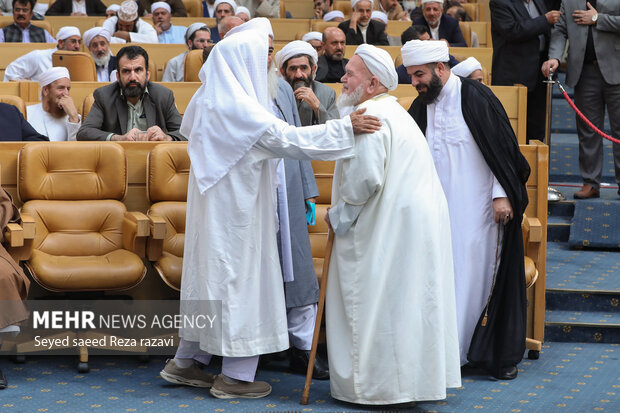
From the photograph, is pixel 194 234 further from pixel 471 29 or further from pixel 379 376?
pixel 471 29

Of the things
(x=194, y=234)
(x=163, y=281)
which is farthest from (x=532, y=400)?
(x=163, y=281)

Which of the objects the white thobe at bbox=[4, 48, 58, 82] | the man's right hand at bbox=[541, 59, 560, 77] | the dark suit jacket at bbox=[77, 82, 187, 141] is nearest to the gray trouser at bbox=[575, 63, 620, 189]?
the man's right hand at bbox=[541, 59, 560, 77]

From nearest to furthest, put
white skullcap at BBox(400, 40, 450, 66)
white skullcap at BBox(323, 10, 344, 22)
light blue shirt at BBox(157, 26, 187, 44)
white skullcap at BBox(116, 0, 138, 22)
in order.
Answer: white skullcap at BBox(400, 40, 450, 66) → white skullcap at BBox(116, 0, 138, 22) → light blue shirt at BBox(157, 26, 187, 44) → white skullcap at BBox(323, 10, 344, 22)

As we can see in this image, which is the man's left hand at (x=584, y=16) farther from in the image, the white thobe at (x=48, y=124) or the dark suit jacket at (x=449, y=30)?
the white thobe at (x=48, y=124)

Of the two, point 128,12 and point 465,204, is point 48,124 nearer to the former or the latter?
point 465,204

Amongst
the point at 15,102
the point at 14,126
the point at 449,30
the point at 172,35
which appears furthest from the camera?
the point at 172,35

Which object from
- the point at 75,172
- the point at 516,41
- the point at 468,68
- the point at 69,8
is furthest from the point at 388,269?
the point at 69,8

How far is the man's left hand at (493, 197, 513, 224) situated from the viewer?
4.54 m

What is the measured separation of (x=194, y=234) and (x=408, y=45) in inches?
51.7

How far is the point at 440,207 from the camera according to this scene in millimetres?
4121

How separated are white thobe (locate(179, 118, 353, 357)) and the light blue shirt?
19.6 ft

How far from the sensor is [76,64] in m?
7.41

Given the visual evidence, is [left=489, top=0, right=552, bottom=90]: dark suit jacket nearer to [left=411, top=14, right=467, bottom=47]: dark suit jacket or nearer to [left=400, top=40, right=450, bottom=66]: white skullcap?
[left=411, top=14, right=467, bottom=47]: dark suit jacket

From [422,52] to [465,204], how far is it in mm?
752
